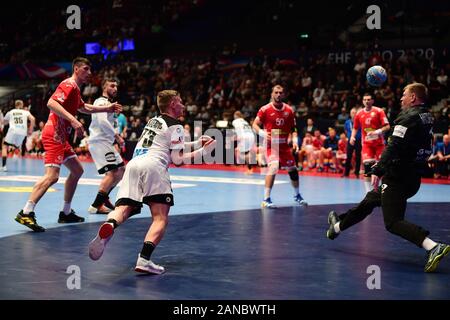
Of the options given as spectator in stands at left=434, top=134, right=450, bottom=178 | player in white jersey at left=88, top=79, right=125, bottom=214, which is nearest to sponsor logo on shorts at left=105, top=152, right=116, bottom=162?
player in white jersey at left=88, top=79, right=125, bottom=214

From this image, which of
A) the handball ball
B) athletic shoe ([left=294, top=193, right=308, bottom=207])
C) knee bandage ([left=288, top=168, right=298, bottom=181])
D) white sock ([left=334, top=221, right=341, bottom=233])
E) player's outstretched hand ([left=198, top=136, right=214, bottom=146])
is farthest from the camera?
knee bandage ([left=288, top=168, right=298, bottom=181])

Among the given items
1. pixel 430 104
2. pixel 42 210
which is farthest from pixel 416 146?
pixel 430 104

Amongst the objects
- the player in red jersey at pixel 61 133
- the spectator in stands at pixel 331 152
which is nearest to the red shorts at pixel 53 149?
the player in red jersey at pixel 61 133

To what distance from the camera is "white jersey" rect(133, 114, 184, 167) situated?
6.17m

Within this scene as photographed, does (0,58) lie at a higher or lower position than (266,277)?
higher

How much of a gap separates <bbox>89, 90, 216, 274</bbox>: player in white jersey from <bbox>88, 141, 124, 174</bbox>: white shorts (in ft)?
12.0

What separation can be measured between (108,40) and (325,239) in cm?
2616

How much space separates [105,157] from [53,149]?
1.27 metres

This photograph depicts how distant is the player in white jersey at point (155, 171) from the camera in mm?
6066

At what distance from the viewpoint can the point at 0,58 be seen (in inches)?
1395

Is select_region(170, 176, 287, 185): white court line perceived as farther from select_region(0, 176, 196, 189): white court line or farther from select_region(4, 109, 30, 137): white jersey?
select_region(4, 109, 30, 137): white jersey

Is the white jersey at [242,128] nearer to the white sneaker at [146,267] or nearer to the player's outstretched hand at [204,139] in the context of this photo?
the player's outstretched hand at [204,139]

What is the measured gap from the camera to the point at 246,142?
61.2ft
